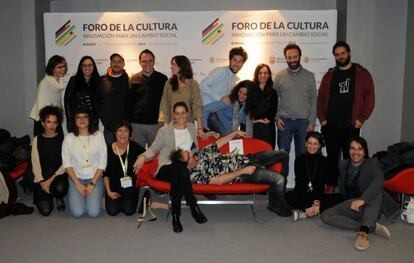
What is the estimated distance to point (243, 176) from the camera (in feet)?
15.0

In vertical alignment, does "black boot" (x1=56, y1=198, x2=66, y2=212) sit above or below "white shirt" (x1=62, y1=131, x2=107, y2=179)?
below

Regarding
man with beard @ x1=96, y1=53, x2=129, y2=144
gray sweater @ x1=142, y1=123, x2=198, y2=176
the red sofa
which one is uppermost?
man with beard @ x1=96, y1=53, x2=129, y2=144

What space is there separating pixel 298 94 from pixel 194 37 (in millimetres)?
1588

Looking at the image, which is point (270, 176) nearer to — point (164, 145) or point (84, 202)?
point (164, 145)

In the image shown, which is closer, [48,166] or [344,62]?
[48,166]

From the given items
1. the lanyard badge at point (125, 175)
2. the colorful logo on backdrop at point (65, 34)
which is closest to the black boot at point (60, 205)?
the lanyard badge at point (125, 175)

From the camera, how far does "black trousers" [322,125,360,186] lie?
208 inches

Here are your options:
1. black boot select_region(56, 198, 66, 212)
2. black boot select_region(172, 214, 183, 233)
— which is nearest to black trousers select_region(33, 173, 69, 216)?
black boot select_region(56, 198, 66, 212)

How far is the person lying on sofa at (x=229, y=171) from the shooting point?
452 cm

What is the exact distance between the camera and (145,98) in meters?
5.38

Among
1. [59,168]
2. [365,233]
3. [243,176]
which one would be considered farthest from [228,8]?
[365,233]

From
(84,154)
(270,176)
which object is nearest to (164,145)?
(84,154)

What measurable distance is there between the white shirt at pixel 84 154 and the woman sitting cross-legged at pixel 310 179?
197 centimetres

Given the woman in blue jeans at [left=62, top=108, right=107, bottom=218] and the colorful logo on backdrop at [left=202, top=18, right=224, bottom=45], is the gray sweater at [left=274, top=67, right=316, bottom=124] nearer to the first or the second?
the colorful logo on backdrop at [left=202, top=18, right=224, bottom=45]
